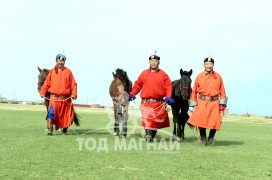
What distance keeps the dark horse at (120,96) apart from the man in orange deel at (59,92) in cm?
119

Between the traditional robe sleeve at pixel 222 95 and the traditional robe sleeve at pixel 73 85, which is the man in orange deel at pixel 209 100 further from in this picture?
the traditional robe sleeve at pixel 73 85

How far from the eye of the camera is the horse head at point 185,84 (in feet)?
36.9

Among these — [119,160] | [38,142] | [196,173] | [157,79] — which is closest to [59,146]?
[38,142]

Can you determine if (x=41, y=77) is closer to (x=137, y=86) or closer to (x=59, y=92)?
(x=59, y=92)

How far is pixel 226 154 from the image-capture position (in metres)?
9.13

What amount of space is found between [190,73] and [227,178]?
5483 mm

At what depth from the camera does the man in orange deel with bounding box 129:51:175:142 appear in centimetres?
1090

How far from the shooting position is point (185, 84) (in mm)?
11344

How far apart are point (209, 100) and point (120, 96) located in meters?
2.50

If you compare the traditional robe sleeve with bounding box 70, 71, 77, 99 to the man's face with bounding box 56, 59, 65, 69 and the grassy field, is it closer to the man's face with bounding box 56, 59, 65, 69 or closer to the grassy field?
the man's face with bounding box 56, 59, 65, 69

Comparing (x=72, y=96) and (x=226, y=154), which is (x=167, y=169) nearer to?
(x=226, y=154)

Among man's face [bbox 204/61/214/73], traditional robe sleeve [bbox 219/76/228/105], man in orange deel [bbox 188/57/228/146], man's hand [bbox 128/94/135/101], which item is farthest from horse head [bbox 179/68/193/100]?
man's hand [bbox 128/94/135/101]

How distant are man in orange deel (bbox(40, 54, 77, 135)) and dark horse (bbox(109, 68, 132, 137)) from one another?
1.19 meters

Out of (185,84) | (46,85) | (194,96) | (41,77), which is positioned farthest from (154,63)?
(41,77)
